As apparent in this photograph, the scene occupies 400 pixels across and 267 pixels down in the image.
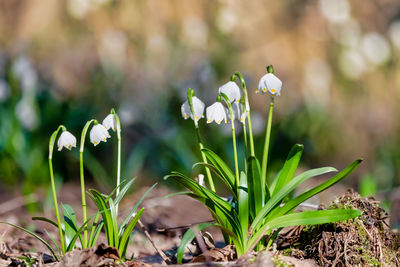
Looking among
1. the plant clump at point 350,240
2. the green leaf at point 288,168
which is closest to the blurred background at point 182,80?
the plant clump at point 350,240

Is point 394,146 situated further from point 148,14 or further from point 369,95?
point 148,14

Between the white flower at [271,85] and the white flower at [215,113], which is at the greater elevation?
the white flower at [271,85]

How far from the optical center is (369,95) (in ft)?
28.7

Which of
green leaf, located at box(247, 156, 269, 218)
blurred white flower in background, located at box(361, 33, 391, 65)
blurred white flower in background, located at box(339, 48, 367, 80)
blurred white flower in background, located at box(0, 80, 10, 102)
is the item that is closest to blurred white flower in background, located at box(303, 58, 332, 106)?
blurred white flower in background, located at box(339, 48, 367, 80)

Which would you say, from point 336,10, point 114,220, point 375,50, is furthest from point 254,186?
point 336,10

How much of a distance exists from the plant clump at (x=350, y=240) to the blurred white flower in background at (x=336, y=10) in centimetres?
584

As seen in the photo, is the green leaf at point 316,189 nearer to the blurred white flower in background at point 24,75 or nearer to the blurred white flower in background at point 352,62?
the blurred white flower in background at point 24,75

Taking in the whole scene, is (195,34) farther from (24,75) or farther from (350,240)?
(350,240)

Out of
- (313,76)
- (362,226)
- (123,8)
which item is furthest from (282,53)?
(362,226)

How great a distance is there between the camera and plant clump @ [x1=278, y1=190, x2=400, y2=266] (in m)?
1.84

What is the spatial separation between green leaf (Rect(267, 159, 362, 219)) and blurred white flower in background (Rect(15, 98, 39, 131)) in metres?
3.77

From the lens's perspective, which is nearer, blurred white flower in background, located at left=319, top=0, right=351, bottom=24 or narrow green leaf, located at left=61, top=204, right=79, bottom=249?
narrow green leaf, located at left=61, top=204, right=79, bottom=249

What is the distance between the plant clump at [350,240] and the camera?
6.05ft

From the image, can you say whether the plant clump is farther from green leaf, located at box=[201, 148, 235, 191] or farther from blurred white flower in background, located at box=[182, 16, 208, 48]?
blurred white flower in background, located at box=[182, 16, 208, 48]
